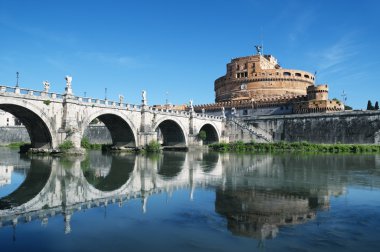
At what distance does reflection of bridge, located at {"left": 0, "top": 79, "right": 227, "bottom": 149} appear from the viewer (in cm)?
3231

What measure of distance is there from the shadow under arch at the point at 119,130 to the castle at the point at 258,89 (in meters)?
29.8

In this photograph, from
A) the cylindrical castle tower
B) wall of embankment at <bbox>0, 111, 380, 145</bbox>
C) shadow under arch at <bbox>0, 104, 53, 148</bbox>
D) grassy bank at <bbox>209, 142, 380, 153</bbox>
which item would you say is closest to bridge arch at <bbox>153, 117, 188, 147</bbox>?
grassy bank at <bbox>209, 142, 380, 153</bbox>

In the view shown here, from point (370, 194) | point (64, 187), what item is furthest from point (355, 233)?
point (64, 187)

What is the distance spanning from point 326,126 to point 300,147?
11737mm

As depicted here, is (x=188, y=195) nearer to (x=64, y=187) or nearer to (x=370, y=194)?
(x=64, y=187)

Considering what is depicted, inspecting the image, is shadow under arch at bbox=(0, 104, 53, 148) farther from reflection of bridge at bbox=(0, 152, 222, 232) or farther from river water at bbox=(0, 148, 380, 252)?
river water at bbox=(0, 148, 380, 252)

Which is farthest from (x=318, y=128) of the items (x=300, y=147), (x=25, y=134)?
(x=25, y=134)

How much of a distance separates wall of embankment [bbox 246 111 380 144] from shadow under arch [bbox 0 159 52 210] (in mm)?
47852

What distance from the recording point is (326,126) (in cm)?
5794

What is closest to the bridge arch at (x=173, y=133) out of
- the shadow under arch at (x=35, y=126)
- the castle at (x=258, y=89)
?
the castle at (x=258, y=89)

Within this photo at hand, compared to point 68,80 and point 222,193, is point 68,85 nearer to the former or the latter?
point 68,80

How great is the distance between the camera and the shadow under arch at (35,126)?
108 ft

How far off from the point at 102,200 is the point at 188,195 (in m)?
3.48

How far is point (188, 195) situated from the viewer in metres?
14.5
